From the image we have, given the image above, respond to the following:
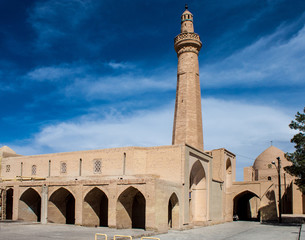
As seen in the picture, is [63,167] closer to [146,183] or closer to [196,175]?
[146,183]

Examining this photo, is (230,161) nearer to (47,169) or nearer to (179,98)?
(179,98)

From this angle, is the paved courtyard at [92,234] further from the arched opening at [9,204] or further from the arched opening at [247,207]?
the arched opening at [247,207]

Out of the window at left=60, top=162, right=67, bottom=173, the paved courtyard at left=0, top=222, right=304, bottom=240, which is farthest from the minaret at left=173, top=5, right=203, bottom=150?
the window at left=60, top=162, right=67, bottom=173

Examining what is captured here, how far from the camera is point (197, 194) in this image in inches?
1049

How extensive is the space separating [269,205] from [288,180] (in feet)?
42.2

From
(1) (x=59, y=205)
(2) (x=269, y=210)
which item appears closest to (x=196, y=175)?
(2) (x=269, y=210)

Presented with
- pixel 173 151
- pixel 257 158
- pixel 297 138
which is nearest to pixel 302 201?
pixel 257 158

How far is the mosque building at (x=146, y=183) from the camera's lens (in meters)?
21.0

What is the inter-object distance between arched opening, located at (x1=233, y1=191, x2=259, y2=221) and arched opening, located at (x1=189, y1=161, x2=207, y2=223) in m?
11.7

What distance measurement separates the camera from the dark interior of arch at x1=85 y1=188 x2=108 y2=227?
2255 cm

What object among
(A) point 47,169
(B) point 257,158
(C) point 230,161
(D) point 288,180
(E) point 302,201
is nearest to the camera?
(A) point 47,169

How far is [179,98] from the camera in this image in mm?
28047

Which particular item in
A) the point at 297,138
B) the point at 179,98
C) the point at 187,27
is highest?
the point at 187,27

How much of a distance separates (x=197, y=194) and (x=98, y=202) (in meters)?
8.39
